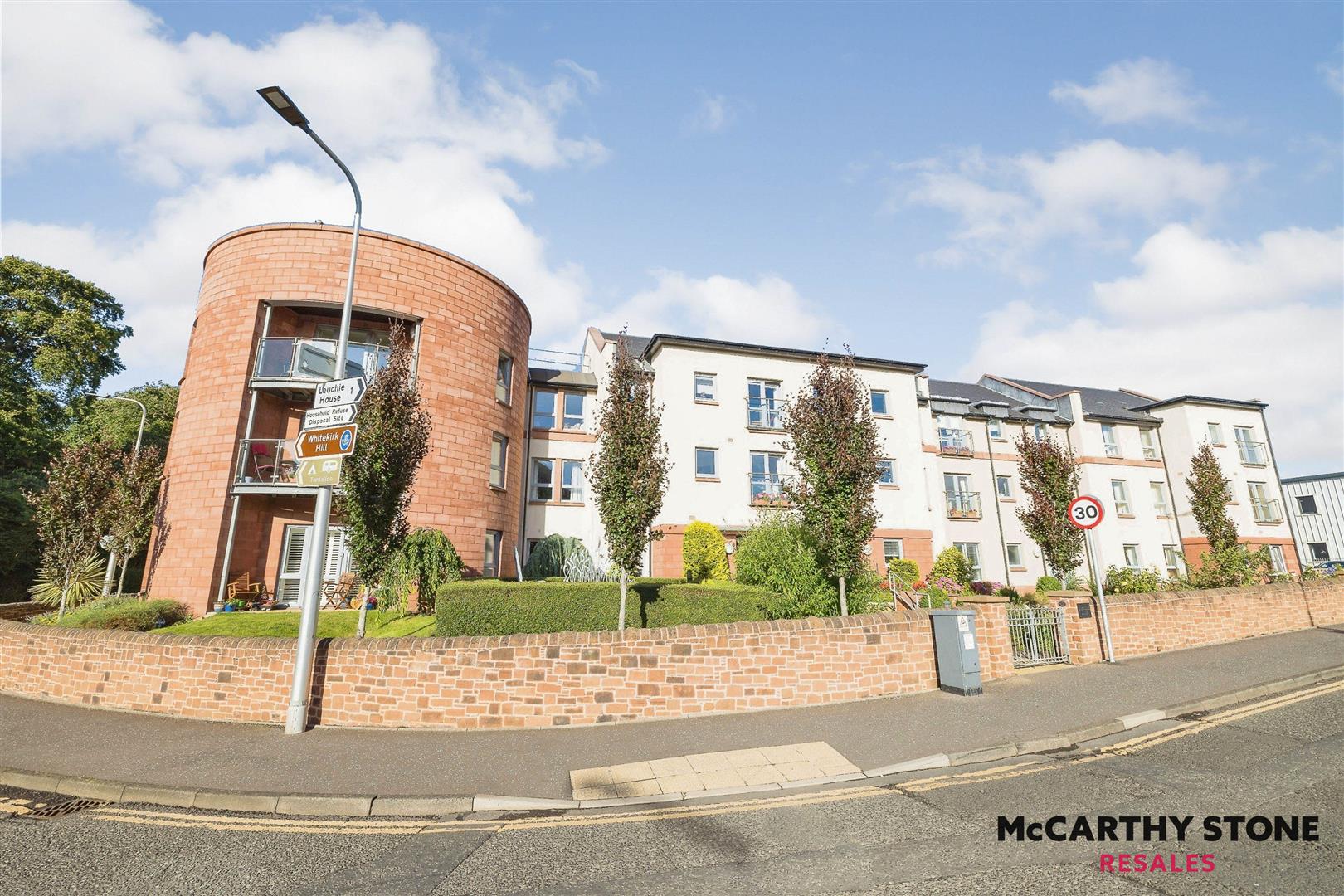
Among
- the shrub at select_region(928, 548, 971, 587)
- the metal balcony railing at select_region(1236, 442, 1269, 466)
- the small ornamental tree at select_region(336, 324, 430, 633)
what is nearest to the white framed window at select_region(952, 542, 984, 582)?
the shrub at select_region(928, 548, 971, 587)

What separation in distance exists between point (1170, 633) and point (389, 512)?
16.9 metres

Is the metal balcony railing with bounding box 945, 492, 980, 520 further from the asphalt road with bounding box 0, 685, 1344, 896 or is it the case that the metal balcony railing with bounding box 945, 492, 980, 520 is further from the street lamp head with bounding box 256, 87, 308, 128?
the street lamp head with bounding box 256, 87, 308, 128

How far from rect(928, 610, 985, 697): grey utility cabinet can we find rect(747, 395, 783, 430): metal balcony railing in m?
15.1

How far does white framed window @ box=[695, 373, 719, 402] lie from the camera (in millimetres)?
23683

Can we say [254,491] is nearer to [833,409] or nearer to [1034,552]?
[833,409]

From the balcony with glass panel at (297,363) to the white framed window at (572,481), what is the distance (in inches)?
329

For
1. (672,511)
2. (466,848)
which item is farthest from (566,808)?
(672,511)

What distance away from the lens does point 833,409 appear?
12555 mm

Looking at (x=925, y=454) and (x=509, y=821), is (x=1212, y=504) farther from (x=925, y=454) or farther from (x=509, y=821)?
(x=509, y=821)

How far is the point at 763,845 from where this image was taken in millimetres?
4387

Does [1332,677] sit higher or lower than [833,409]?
lower

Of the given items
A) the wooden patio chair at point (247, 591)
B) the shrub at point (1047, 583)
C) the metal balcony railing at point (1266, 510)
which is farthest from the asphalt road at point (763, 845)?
the metal balcony railing at point (1266, 510)

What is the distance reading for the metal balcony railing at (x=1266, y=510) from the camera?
3091 centimetres

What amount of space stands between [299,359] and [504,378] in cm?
609
